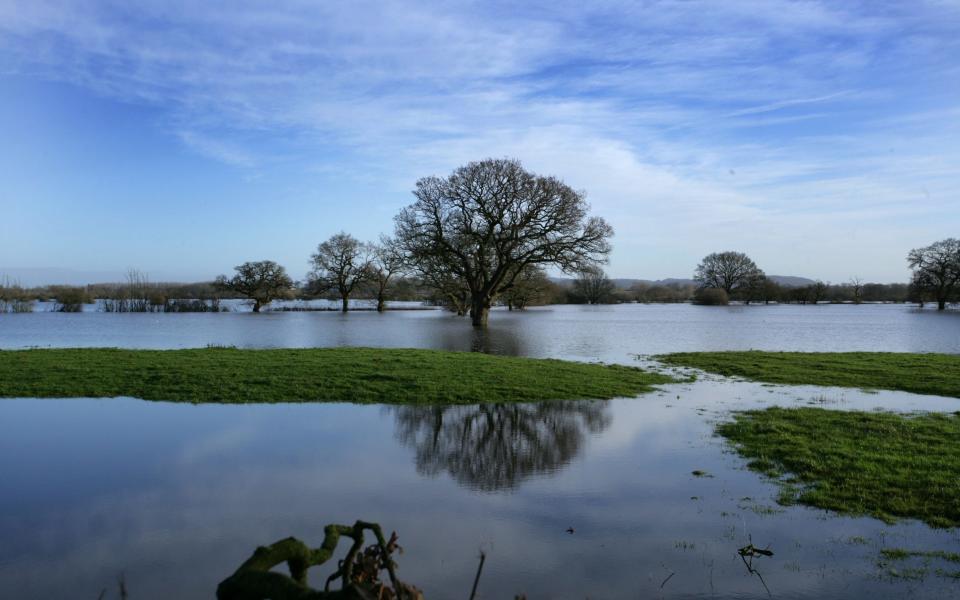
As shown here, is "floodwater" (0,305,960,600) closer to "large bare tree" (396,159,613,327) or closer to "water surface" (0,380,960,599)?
"water surface" (0,380,960,599)

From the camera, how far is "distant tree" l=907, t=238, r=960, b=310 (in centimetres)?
7725

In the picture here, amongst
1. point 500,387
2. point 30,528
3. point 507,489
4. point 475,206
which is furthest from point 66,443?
point 475,206

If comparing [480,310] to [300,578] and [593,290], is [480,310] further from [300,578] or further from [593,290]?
[593,290]

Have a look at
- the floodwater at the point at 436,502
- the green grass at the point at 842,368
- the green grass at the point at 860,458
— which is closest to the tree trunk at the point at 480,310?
the green grass at the point at 842,368

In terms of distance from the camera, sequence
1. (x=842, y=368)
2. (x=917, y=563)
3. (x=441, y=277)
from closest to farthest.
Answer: (x=917, y=563)
(x=842, y=368)
(x=441, y=277)

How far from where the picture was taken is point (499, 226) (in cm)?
4128

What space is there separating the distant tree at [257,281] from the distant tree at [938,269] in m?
84.6

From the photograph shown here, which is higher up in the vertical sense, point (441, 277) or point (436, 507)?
point (441, 277)

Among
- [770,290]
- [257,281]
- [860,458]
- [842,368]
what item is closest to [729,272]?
[770,290]

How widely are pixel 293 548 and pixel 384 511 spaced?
4124mm

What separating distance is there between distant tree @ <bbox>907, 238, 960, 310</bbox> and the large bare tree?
213ft

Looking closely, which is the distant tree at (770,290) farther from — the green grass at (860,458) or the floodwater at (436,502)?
the green grass at (860,458)

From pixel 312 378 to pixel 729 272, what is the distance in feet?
371

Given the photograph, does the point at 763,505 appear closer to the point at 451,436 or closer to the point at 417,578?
the point at 417,578
